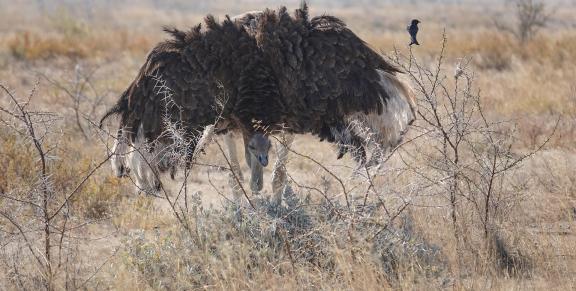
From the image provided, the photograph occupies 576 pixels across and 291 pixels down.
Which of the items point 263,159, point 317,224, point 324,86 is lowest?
point 317,224

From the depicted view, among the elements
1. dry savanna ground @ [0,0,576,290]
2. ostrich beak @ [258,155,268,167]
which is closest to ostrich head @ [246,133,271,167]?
ostrich beak @ [258,155,268,167]

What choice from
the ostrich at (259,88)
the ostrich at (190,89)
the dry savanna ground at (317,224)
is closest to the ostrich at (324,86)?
the ostrich at (259,88)

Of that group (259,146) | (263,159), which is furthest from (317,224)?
(259,146)

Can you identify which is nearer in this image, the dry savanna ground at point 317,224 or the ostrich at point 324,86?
the dry savanna ground at point 317,224

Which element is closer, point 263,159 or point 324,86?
point 263,159

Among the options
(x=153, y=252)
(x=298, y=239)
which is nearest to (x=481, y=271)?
(x=298, y=239)

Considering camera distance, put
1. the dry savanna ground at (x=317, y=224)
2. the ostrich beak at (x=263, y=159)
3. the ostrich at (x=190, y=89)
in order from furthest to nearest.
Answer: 1. the ostrich at (x=190, y=89)
2. the ostrich beak at (x=263, y=159)
3. the dry savanna ground at (x=317, y=224)

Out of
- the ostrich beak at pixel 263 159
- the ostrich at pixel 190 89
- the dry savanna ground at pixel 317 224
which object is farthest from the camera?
the ostrich at pixel 190 89

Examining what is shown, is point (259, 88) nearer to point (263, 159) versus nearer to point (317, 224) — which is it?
point (263, 159)

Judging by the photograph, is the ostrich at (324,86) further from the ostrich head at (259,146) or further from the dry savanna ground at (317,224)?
the dry savanna ground at (317,224)

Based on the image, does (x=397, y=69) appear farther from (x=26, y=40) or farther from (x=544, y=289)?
(x=26, y=40)

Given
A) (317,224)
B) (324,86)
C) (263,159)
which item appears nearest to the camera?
(317,224)

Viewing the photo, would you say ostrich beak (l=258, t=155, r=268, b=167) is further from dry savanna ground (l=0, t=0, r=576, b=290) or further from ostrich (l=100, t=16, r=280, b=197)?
dry savanna ground (l=0, t=0, r=576, b=290)

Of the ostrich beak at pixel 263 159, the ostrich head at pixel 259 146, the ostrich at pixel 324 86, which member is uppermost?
the ostrich at pixel 324 86
